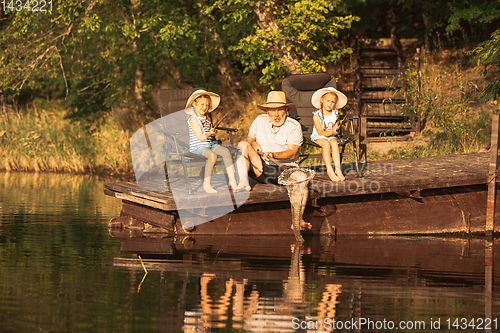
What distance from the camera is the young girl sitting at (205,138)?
7.96 meters

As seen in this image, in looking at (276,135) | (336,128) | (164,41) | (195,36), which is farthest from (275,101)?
(164,41)

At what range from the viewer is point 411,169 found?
914cm

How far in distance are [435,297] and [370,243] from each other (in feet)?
7.95

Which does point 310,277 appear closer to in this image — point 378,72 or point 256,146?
point 256,146

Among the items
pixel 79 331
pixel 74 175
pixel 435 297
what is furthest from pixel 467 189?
pixel 74 175

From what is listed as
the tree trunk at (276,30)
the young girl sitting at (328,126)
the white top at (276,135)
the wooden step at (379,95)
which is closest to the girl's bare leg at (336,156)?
the young girl sitting at (328,126)

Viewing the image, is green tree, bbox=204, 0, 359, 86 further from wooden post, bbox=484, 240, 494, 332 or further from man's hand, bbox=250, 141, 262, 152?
wooden post, bbox=484, 240, 494, 332

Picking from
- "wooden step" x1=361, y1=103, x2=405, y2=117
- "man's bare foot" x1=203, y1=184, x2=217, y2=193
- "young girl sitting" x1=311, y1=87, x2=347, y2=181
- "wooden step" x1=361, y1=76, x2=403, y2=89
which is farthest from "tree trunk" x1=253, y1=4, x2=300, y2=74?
"man's bare foot" x1=203, y1=184, x2=217, y2=193

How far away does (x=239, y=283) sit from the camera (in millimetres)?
6090

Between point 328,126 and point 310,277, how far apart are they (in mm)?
2812

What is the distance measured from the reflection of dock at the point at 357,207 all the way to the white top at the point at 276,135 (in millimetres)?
482

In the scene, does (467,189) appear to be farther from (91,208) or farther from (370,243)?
(91,208)

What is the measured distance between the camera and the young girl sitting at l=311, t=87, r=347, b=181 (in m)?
8.39

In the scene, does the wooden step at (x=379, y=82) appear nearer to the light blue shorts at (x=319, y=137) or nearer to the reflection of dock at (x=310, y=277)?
the light blue shorts at (x=319, y=137)
